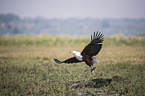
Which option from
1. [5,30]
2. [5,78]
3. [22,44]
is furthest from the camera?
[5,30]

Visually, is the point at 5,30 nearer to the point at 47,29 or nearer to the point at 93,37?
the point at 47,29

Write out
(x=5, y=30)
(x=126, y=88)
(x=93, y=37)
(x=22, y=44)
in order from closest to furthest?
1. (x=93, y=37)
2. (x=126, y=88)
3. (x=22, y=44)
4. (x=5, y=30)

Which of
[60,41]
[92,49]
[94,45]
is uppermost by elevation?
[94,45]

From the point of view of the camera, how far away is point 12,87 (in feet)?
19.1

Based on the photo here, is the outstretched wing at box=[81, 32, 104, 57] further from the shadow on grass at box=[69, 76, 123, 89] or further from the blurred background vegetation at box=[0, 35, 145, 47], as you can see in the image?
the blurred background vegetation at box=[0, 35, 145, 47]

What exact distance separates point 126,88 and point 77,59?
183 cm

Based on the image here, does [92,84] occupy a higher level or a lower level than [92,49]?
lower

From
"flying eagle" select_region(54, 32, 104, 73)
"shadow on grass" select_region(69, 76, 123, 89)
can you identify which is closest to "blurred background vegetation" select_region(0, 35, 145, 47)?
"shadow on grass" select_region(69, 76, 123, 89)

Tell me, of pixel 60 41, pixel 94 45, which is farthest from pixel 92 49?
pixel 60 41

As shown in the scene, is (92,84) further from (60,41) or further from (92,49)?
(60,41)

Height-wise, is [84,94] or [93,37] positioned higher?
[93,37]

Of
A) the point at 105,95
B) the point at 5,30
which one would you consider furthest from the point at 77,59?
the point at 5,30

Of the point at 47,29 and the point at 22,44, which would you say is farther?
the point at 47,29

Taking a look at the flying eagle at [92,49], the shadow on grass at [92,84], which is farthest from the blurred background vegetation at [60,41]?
the flying eagle at [92,49]
